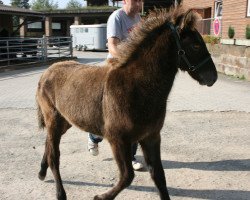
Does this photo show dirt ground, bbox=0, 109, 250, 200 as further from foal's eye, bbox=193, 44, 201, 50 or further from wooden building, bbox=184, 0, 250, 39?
wooden building, bbox=184, 0, 250, 39

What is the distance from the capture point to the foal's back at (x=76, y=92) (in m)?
3.69

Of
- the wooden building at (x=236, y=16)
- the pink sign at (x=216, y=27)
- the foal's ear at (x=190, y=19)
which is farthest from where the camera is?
the pink sign at (x=216, y=27)

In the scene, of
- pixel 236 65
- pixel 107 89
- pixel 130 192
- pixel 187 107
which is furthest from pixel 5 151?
pixel 236 65

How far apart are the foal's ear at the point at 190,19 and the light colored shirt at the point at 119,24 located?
55.1 inches

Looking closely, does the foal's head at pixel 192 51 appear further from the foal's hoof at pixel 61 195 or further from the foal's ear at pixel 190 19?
the foal's hoof at pixel 61 195

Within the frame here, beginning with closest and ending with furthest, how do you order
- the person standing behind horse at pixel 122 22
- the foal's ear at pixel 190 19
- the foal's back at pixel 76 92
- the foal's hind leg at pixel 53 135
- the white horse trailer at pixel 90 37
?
the foal's ear at pixel 190 19 < the foal's back at pixel 76 92 < the foal's hind leg at pixel 53 135 < the person standing behind horse at pixel 122 22 < the white horse trailer at pixel 90 37

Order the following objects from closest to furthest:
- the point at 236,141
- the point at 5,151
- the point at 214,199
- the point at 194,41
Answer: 1. the point at 194,41
2. the point at 214,199
3. the point at 5,151
4. the point at 236,141

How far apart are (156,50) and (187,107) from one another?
17.1 feet

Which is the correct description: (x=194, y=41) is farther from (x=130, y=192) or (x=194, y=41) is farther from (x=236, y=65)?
(x=236, y=65)

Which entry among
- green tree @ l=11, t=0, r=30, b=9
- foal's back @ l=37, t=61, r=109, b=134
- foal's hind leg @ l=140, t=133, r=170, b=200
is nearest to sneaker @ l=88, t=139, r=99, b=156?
foal's back @ l=37, t=61, r=109, b=134

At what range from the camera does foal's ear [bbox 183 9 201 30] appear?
3215mm

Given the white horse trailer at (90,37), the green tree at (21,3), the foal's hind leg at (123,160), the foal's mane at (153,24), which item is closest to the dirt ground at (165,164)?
the foal's hind leg at (123,160)

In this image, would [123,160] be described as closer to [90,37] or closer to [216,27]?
[216,27]

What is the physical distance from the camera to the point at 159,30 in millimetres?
3387
